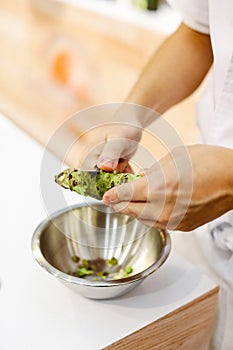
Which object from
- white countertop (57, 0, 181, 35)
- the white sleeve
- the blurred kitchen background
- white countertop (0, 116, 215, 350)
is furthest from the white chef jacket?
white countertop (57, 0, 181, 35)

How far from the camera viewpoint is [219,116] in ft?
3.82

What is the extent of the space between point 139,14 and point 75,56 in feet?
1.44

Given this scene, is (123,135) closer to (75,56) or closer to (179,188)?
(179,188)

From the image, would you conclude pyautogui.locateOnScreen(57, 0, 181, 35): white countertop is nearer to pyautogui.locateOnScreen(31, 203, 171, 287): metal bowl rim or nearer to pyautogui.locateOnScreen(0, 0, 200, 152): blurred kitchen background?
pyautogui.locateOnScreen(0, 0, 200, 152): blurred kitchen background

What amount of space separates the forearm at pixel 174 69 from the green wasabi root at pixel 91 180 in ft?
1.00

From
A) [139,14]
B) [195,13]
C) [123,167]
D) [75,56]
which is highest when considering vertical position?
[195,13]

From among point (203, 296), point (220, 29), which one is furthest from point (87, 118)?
point (203, 296)

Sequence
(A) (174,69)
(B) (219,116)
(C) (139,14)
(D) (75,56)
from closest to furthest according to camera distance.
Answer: (B) (219,116), (A) (174,69), (C) (139,14), (D) (75,56)

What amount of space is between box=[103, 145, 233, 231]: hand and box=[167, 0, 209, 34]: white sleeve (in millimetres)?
373

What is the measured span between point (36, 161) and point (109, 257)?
0.36 meters

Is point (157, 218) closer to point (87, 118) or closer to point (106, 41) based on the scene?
point (87, 118)

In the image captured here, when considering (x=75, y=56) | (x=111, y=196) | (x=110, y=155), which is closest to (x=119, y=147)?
(x=110, y=155)

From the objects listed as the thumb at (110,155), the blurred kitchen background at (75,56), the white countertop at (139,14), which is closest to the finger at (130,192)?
the thumb at (110,155)

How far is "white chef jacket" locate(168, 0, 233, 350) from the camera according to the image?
3.72 ft
